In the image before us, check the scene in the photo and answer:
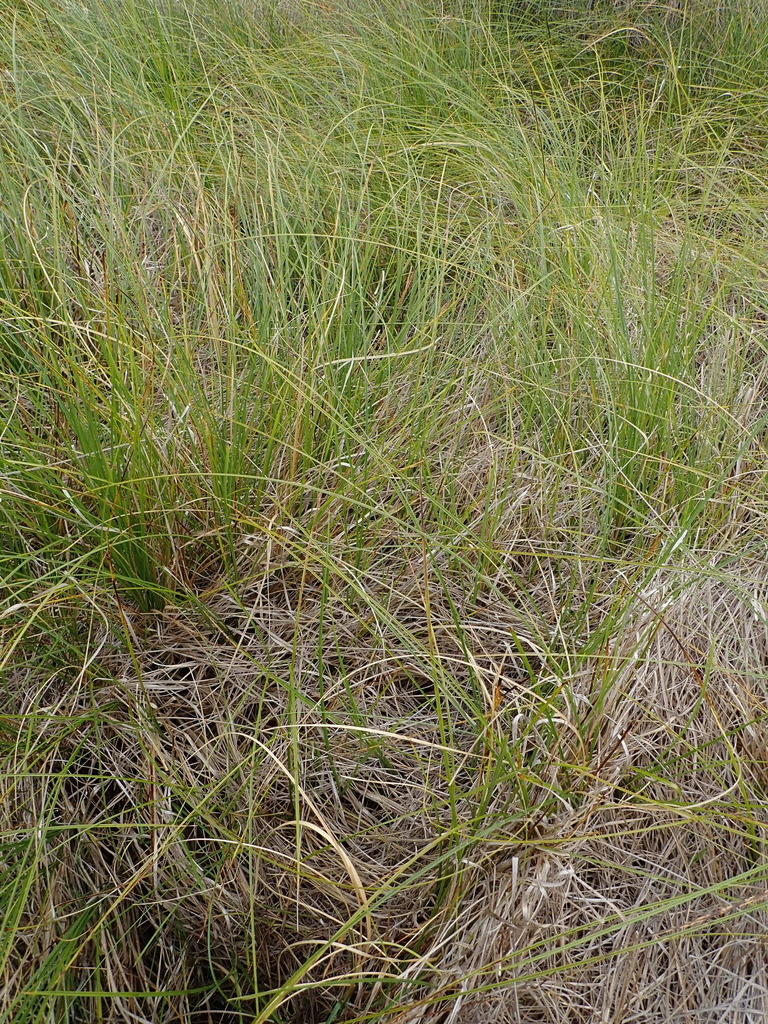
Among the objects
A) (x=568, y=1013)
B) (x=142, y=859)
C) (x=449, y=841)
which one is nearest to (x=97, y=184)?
(x=142, y=859)

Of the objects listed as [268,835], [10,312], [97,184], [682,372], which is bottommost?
[268,835]

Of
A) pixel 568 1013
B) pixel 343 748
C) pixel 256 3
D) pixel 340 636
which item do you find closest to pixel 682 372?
pixel 340 636

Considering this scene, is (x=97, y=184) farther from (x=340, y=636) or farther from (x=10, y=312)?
(x=340, y=636)

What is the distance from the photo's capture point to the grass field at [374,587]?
102cm

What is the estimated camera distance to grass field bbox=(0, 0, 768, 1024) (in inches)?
40.1

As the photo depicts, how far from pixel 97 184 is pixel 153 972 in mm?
1360

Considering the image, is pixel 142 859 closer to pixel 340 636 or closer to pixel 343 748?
pixel 343 748

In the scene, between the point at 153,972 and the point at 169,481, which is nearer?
the point at 153,972

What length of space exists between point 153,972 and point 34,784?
27 cm

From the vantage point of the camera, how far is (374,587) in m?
1.30

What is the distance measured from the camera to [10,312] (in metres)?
1.53

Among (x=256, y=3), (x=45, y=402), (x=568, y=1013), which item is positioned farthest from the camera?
(x=256, y=3)

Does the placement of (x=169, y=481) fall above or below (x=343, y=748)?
above

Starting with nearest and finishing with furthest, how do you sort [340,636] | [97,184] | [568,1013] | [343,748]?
[568,1013] < [343,748] < [340,636] < [97,184]
